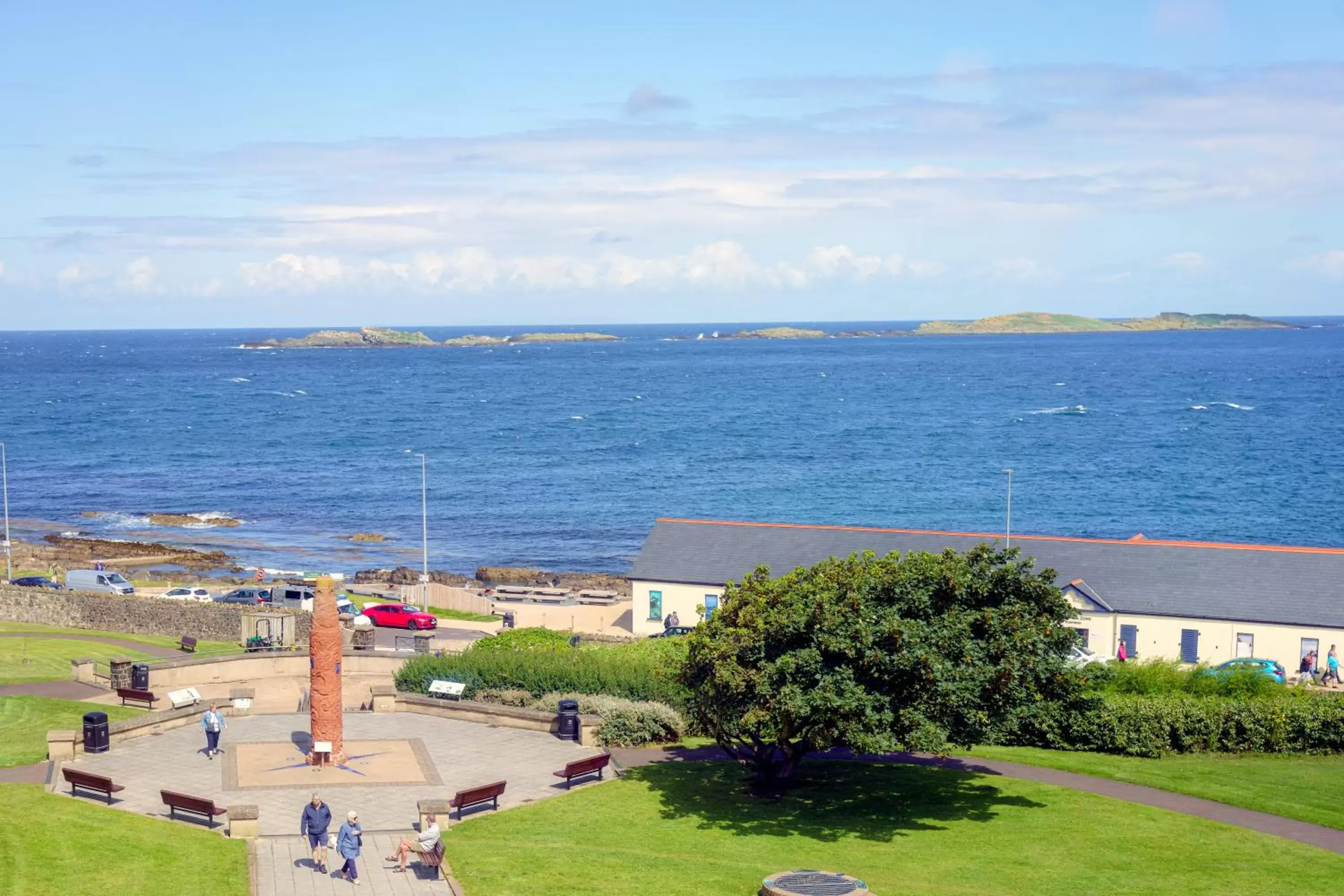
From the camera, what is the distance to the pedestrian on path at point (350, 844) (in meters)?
23.0

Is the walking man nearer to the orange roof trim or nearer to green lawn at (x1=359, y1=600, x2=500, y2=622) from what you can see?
the orange roof trim

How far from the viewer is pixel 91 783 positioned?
90.9ft

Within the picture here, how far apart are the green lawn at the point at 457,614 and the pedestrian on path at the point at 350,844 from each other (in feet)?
123

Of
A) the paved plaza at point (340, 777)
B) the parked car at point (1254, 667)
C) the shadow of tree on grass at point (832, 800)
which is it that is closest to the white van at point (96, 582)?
the paved plaza at point (340, 777)

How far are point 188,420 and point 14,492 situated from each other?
5830cm

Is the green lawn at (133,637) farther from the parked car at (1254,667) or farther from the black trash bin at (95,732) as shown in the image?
the parked car at (1254,667)

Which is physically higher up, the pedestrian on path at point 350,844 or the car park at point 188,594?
the pedestrian on path at point 350,844

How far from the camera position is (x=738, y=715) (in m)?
27.9

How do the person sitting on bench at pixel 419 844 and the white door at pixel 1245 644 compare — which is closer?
the person sitting on bench at pixel 419 844

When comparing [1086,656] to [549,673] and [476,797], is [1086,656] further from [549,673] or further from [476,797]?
[476,797]

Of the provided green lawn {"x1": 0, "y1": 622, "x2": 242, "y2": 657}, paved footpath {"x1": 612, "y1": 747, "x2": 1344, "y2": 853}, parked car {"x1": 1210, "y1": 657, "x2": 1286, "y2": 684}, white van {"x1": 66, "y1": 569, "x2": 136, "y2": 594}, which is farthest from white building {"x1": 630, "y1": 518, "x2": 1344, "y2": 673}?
white van {"x1": 66, "y1": 569, "x2": 136, "y2": 594}

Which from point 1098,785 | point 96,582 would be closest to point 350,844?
point 1098,785

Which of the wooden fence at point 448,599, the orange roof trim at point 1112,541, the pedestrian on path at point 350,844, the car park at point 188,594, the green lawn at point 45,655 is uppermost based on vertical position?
the orange roof trim at point 1112,541

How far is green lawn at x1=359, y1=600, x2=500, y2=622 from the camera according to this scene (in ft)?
201
